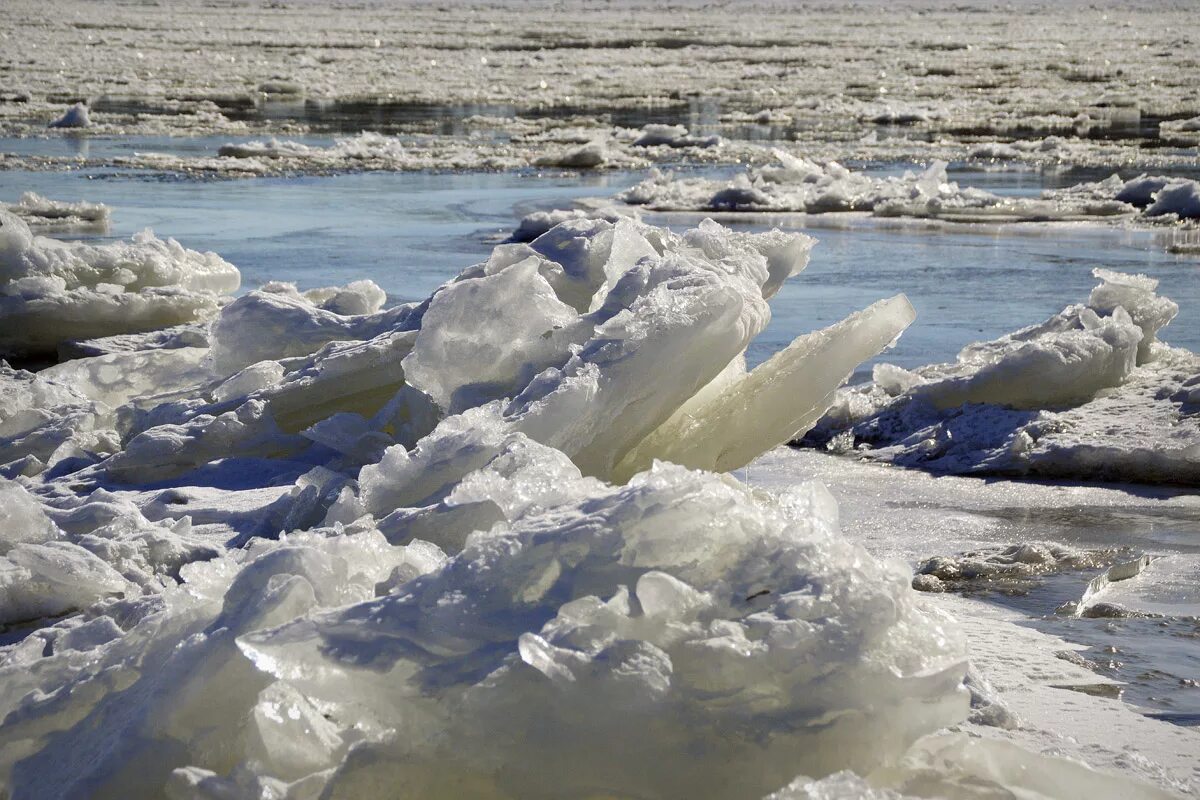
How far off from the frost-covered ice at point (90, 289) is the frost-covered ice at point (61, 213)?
271cm

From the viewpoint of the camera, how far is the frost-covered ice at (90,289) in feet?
23.1

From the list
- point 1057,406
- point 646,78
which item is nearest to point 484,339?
point 1057,406

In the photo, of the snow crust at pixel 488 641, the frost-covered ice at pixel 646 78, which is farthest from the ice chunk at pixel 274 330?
the frost-covered ice at pixel 646 78

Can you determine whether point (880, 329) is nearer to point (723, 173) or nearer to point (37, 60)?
point (723, 173)

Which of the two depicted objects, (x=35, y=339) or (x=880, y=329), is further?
(x=35, y=339)

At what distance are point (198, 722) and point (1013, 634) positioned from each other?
1879 millimetres

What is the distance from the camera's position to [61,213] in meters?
10.7

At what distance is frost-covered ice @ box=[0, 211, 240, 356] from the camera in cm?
703

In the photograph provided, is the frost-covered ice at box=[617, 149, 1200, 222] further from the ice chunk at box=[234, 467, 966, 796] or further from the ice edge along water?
the ice chunk at box=[234, 467, 966, 796]

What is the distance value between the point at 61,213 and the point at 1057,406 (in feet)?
25.3

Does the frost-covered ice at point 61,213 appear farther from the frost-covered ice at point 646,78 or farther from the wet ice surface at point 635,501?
the frost-covered ice at point 646,78

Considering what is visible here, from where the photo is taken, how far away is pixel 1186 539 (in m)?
4.29

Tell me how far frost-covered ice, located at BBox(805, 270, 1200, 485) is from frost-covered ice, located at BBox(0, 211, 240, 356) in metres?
3.47

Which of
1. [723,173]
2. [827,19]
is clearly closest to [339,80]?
[723,173]
